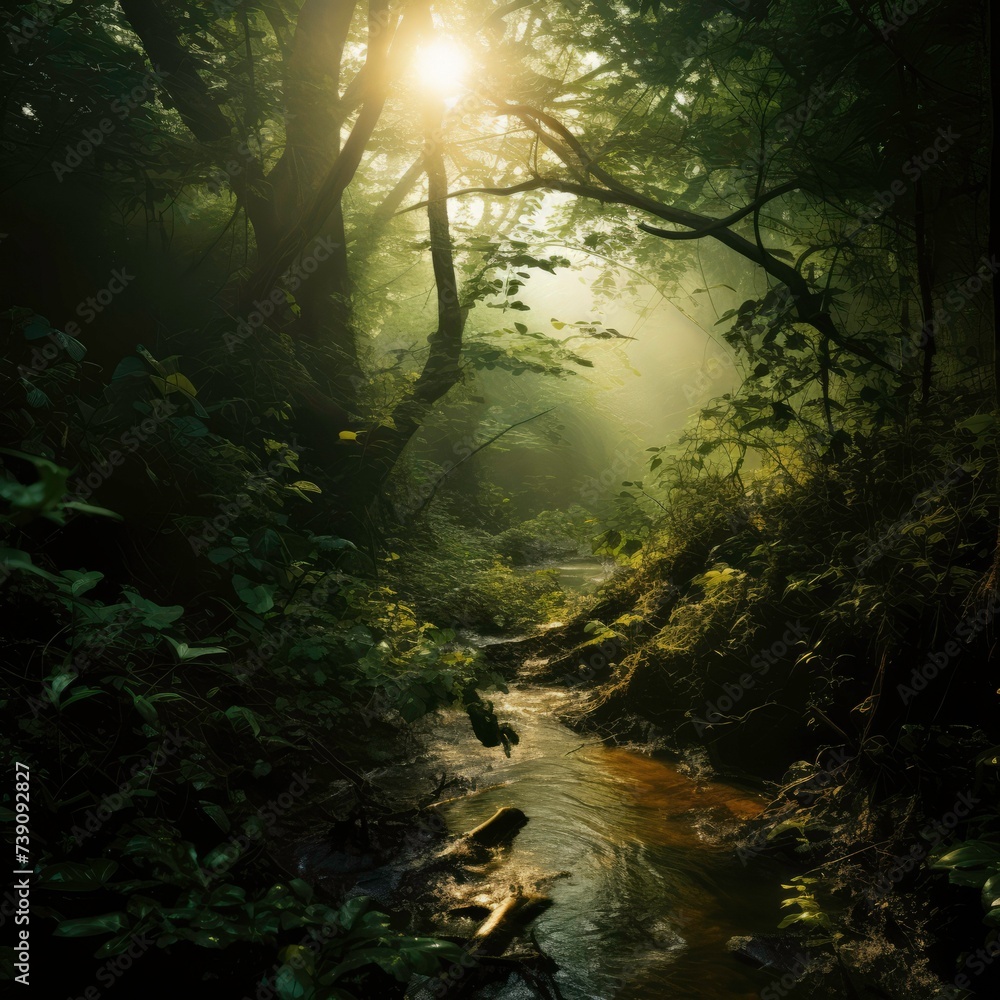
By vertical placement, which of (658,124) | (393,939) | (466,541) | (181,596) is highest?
(658,124)

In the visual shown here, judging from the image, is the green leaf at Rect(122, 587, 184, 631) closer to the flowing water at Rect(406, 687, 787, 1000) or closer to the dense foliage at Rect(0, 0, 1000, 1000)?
the dense foliage at Rect(0, 0, 1000, 1000)

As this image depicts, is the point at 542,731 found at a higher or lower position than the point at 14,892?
higher

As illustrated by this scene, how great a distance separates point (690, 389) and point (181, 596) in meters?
23.9

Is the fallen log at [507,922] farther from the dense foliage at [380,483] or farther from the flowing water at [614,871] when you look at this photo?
the dense foliage at [380,483]

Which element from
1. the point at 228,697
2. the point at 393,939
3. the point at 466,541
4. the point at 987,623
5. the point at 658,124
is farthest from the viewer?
the point at 466,541

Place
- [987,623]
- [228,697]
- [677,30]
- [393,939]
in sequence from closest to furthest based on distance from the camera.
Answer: [393,939]
[987,623]
[228,697]
[677,30]

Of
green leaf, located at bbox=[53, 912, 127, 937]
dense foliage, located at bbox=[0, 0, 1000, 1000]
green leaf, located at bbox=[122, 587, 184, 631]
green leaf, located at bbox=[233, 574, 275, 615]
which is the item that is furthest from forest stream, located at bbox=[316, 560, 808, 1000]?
green leaf, located at bbox=[122, 587, 184, 631]

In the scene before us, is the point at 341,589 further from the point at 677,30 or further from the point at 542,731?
the point at 677,30

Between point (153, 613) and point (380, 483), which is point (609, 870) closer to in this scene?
point (153, 613)

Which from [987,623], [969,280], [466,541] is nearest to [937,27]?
[969,280]

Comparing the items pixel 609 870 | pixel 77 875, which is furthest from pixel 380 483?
pixel 77 875

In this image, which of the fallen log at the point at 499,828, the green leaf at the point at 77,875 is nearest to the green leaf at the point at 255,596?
the green leaf at the point at 77,875

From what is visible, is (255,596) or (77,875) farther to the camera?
(255,596)

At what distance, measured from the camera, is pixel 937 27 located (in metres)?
4.02
